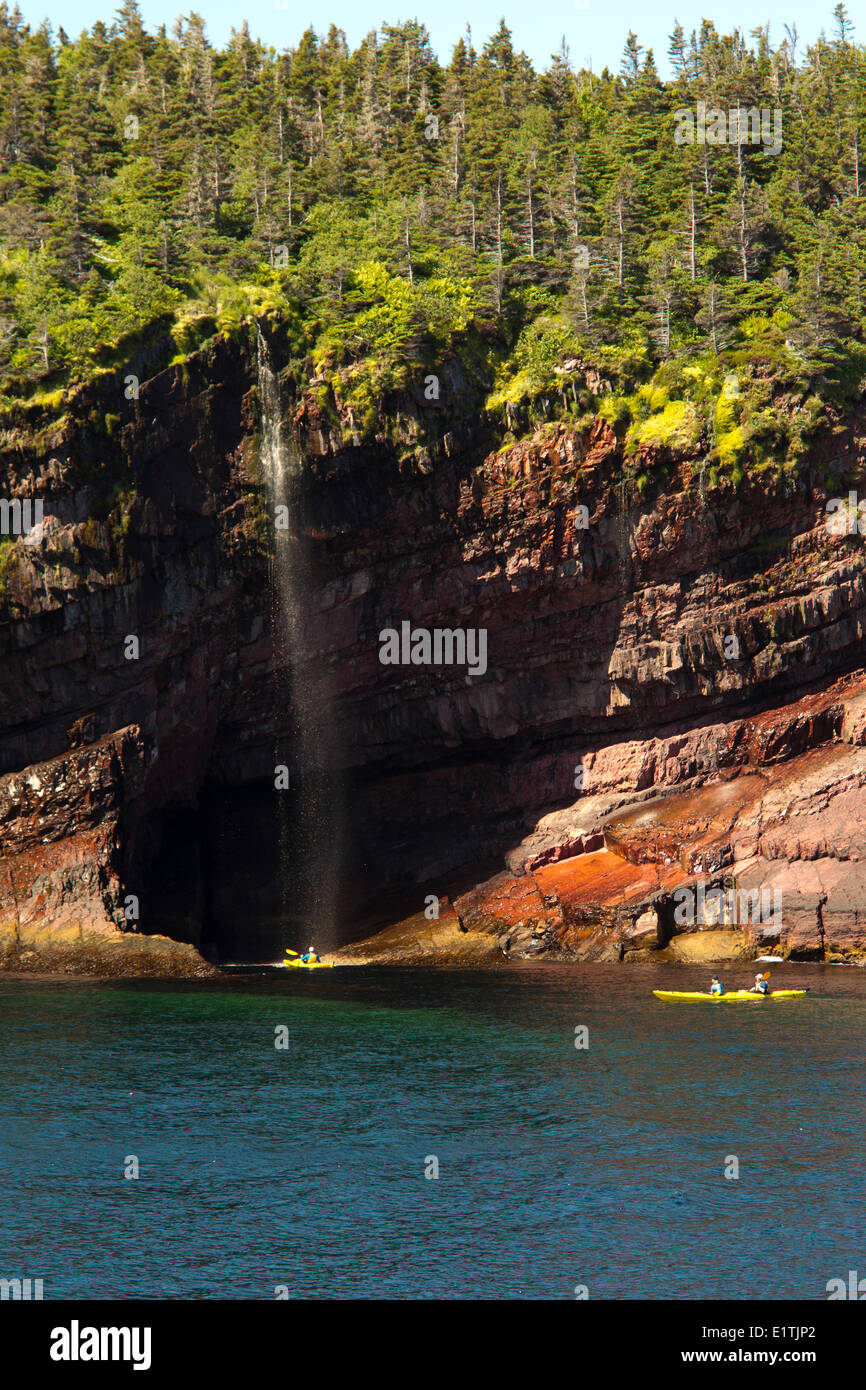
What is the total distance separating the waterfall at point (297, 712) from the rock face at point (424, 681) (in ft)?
2.25

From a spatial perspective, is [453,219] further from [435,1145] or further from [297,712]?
[435,1145]

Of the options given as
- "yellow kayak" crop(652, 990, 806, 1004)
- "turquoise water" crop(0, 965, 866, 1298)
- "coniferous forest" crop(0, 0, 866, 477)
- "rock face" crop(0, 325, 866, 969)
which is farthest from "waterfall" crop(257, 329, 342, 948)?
"yellow kayak" crop(652, 990, 806, 1004)

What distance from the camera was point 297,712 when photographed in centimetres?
9050

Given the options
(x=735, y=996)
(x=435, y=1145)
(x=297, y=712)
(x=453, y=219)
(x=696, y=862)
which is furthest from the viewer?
(x=453, y=219)

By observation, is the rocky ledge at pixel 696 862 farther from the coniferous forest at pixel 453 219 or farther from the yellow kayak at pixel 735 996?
the coniferous forest at pixel 453 219

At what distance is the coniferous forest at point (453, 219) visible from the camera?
88375mm

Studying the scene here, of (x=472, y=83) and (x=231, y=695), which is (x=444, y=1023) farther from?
(x=472, y=83)

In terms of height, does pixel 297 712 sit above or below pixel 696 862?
above

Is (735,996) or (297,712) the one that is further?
(297,712)

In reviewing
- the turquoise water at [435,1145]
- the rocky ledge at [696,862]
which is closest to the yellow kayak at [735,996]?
the turquoise water at [435,1145]

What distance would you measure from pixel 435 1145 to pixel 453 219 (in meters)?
79.8

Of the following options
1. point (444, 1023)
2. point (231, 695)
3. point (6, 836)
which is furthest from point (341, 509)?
point (444, 1023)

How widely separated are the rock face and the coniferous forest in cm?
454

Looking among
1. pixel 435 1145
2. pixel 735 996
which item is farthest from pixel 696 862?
A: pixel 435 1145
